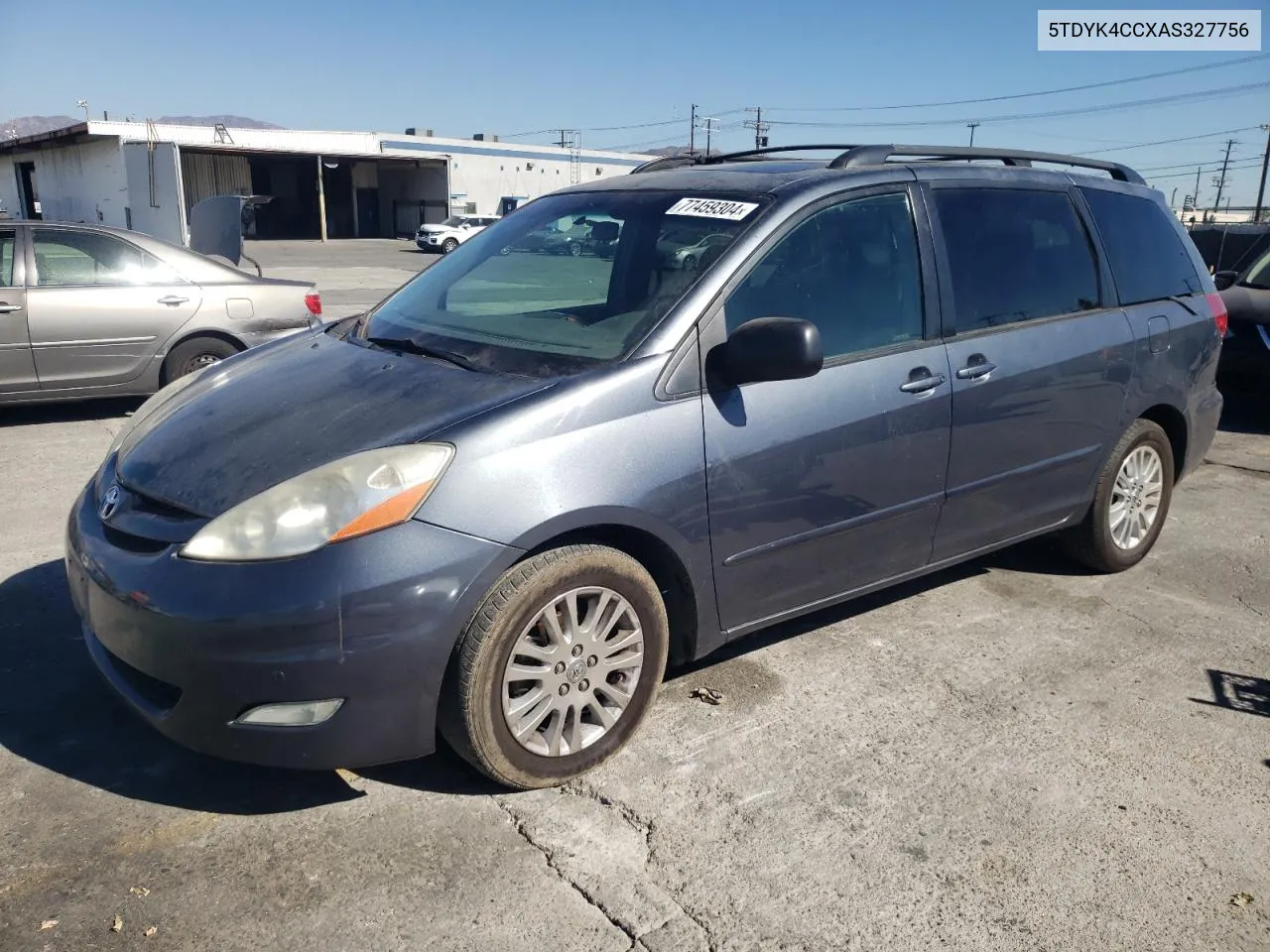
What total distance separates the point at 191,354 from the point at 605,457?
5712mm

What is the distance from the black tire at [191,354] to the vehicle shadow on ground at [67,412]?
1.94 ft

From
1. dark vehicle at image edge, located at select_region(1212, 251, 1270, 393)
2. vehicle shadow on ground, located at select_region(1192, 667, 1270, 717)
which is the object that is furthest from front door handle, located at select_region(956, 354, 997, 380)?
dark vehicle at image edge, located at select_region(1212, 251, 1270, 393)

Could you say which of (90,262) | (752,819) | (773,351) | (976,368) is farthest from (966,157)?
(90,262)

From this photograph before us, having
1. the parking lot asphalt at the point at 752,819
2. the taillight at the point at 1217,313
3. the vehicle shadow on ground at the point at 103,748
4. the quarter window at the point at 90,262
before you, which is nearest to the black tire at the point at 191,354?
the quarter window at the point at 90,262

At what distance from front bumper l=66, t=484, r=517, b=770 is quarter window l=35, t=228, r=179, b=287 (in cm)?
Result: 541

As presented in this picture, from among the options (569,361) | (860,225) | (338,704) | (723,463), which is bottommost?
(338,704)

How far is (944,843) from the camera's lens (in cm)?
281

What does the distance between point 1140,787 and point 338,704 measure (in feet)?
7.78

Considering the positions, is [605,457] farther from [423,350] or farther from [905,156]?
[905,156]

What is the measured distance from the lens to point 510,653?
280cm

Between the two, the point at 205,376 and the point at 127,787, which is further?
the point at 205,376

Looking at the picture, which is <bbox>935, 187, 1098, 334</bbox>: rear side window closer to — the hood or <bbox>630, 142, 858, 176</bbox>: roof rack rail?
<bbox>630, 142, 858, 176</bbox>: roof rack rail

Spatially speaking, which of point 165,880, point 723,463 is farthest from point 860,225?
point 165,880

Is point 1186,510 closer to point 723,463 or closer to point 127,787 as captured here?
point 723,463
